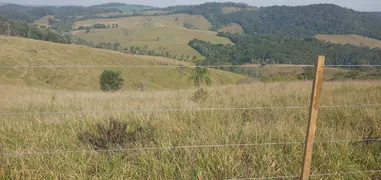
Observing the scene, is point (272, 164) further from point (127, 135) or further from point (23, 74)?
point (23, 74)

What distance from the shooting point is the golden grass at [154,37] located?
487ft

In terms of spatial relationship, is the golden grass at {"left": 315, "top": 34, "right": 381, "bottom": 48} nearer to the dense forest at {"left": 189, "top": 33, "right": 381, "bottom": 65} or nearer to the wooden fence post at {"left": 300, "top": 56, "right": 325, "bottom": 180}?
the dense forest at {"left": 189, "top": 33, "right": 381, "bottom": 65}

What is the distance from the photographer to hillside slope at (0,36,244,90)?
169 feet

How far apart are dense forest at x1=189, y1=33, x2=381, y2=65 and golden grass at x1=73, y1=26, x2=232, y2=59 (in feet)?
38.9


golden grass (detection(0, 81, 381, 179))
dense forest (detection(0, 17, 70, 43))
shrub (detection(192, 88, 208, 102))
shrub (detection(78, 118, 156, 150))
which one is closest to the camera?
golden grass (detection(0, 81, 381, 179))

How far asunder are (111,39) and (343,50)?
12222cm

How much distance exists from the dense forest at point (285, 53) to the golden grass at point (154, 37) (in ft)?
38.9

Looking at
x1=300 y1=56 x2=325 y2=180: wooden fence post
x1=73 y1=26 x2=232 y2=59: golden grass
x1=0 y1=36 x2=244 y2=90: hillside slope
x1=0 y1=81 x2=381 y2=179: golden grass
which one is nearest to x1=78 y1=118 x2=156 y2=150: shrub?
x1=0 y1=81 x2=381 y2=179: golden grass

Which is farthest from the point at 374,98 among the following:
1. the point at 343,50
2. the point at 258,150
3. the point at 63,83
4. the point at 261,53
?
the point at 343,50

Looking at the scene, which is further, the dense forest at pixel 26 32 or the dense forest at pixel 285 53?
the dense forest at pixel 285 53

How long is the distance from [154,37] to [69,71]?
120 m

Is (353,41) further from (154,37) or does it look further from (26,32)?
(26,32)

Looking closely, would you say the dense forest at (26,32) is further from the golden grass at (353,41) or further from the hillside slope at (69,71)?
Answer: the golden grass at (353,41)

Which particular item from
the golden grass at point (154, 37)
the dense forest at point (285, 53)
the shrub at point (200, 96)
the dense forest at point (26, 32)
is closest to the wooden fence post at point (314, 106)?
the shrub at point (200, 96)
